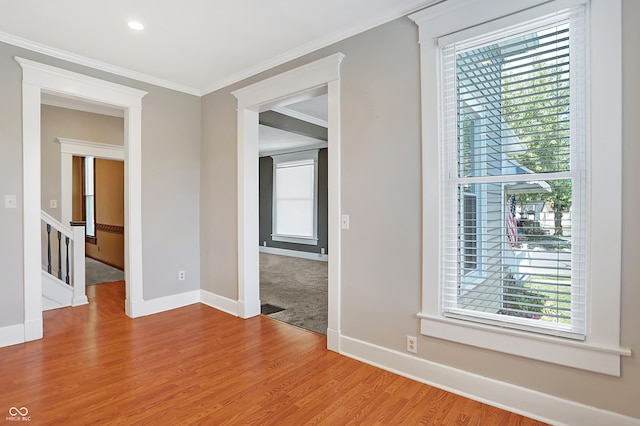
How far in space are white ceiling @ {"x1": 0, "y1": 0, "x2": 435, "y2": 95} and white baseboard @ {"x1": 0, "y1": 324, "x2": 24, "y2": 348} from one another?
7.96ft

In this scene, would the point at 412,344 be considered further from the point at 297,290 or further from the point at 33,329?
the point at 33,329

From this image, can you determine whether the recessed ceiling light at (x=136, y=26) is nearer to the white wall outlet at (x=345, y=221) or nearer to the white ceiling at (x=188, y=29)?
the white ceiling at (x=188, y=29)

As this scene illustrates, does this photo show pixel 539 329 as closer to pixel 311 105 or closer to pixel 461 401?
pixel 461 401

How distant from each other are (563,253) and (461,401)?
1.08 m

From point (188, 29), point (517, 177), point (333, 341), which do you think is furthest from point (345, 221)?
point (188, 29)

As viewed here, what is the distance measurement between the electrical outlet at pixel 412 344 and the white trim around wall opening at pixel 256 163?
0.62m

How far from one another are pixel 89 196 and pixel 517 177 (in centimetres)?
902

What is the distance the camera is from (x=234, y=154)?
386cm

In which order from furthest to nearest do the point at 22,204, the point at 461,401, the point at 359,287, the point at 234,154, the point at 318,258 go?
the point at 318,258
the point at 234,154
the point at 22,204
the point at 359,287
the point at 461,401

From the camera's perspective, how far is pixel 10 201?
2.97 meters

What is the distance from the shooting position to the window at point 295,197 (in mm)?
7969

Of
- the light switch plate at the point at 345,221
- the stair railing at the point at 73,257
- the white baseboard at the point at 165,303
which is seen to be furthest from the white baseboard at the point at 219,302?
the light switch plate at the point at 345,221

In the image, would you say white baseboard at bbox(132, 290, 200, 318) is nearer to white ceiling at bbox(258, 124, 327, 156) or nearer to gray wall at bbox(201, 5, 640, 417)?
gray wall at bbox(201, 5, 640, 417)

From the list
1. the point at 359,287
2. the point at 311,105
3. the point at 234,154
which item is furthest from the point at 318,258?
the point at 359,287
